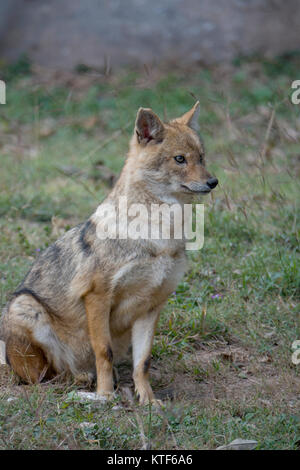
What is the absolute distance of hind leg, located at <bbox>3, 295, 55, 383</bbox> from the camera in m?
4.94

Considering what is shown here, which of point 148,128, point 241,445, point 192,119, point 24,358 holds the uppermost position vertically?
point 192,119

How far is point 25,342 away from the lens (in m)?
4.95

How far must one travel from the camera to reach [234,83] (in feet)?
41.8

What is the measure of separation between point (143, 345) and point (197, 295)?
55.2 inches

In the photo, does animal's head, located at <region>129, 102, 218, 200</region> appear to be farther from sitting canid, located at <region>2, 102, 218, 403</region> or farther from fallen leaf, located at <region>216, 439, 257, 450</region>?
fallen leaf, located at <region>216, 439, 257, 450</region>

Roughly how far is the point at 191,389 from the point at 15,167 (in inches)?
209

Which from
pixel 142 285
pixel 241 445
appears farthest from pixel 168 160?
pixel 241 445

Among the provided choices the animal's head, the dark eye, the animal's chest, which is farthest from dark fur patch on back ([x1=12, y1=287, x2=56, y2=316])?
the dark eye

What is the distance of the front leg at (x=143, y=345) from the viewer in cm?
505

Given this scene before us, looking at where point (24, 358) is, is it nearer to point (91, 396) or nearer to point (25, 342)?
point (25, 342)

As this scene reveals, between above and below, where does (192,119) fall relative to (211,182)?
above

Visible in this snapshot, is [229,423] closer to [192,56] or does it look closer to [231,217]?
[231,217]

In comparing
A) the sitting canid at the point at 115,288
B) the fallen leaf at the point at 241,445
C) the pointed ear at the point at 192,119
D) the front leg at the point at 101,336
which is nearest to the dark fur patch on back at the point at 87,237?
the sitting canid at the point at 115,288

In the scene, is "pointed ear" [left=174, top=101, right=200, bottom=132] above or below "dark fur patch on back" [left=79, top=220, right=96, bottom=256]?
above
